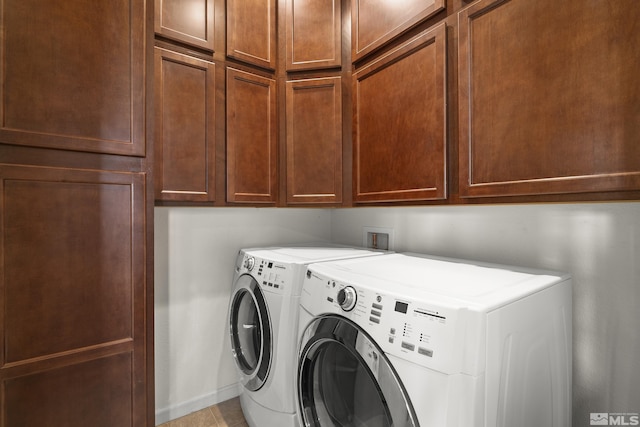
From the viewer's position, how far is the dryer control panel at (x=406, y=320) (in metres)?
0.73

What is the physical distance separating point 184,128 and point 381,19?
1.09m

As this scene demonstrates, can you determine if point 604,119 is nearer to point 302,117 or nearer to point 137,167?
point 302,117

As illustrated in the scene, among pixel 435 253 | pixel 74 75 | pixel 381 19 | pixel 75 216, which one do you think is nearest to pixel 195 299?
pixel 75 216

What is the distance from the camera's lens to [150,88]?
1.32m

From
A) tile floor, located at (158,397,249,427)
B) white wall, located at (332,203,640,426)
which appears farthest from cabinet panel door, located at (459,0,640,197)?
tile floor, located at (158,397,249,427)

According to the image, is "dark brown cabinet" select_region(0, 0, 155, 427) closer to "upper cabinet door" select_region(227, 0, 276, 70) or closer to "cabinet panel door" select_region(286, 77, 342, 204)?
"upper cabinet door" select_region(227, 0, 276, 70)

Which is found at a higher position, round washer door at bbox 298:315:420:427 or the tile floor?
round washer door at bbox 298:315:420:427

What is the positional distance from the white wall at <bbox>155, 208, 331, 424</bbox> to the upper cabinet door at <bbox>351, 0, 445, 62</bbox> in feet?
3.87

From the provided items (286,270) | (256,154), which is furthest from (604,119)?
(256,154)

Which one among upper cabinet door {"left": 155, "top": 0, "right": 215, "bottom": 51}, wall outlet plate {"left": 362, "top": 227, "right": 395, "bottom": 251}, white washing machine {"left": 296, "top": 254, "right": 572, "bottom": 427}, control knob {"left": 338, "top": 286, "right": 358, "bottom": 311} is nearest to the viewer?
white washing machine {"left": 296, "top": 254, "right": 572, "bottom": 427}

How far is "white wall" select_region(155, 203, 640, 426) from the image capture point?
1.08 metres

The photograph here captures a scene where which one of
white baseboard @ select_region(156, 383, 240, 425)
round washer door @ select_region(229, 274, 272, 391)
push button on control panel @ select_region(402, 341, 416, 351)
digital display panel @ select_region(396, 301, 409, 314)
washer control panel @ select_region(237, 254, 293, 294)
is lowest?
white baseboard @ select_region(156, 383, 240, 425)

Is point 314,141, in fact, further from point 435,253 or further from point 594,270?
point 594,270

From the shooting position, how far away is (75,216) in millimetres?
1109
